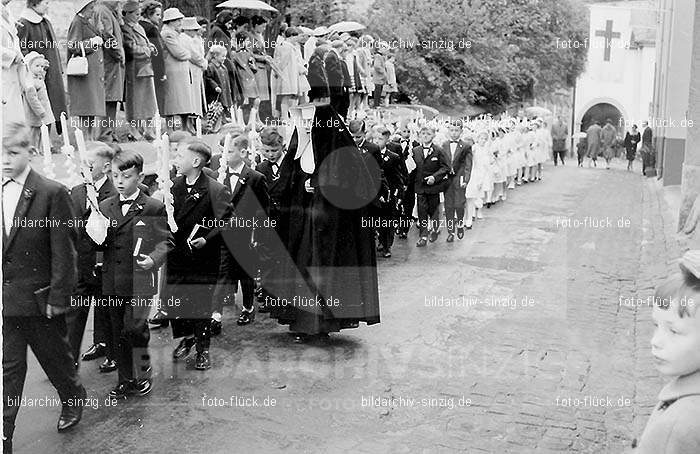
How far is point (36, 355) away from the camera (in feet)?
17.8

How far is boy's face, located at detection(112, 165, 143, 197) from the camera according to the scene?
6.24m

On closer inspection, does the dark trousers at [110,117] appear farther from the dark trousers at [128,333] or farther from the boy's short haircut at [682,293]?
the boy's short haircut at [682,293]

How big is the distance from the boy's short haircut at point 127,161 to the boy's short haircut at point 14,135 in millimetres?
1152

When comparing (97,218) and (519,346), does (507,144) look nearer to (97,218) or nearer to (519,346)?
(519,346)

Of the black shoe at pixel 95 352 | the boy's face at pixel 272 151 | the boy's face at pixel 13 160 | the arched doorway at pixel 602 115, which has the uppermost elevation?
the boy's face at pixel 13 160

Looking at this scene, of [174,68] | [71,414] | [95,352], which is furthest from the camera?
[174,68]

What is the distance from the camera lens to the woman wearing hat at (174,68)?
1276cm

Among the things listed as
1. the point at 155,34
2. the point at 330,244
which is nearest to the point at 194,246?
the point at 330,244

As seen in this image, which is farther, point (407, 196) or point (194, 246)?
point (407, 196)

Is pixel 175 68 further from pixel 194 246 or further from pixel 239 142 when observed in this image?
pixel 194 246

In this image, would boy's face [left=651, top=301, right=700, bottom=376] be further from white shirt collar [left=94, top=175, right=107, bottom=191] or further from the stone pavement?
white shirt collar [left=94, top=175, right=107, bottom=191]

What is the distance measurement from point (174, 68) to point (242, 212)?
204 inches

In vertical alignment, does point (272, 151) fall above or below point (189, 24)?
below

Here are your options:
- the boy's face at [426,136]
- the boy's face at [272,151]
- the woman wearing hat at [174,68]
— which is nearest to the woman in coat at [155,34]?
the woman wearing hat at [174,68]
